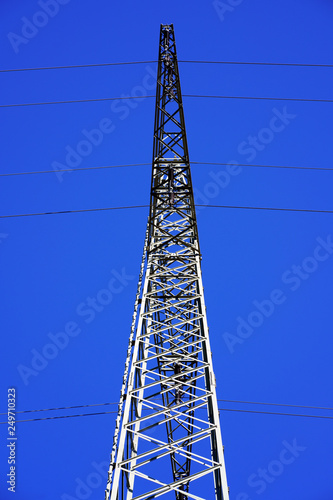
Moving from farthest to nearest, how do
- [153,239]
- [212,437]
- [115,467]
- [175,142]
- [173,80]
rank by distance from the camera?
1. [173,80]
2. [175,142]
3. [153,239]
4. [212,437]
5. [115,467]

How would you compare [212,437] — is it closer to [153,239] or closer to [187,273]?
[187,273]

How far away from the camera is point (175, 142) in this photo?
14695 mm

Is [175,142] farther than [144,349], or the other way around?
[175,142]

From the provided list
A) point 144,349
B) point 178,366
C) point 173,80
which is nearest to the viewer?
point 144,349

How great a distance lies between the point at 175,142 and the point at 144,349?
721 cm

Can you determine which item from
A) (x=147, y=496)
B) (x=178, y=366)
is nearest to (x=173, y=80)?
(x=178, y=366)

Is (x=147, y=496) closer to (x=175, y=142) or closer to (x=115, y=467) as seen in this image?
(x=115, y=467)

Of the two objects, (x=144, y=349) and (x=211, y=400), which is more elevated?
(x=144, y=349)

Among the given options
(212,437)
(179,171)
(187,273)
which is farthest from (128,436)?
(179,171)

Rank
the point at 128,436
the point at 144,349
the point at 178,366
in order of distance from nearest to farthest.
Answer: the point at 128,436
the point at 144,349
the point at 178,366

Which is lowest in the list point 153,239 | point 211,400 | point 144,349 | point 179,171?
point 211,400

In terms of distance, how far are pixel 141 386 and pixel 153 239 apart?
16.6 feet

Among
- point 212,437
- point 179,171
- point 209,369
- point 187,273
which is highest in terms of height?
point 179,171

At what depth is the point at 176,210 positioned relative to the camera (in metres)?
13.1
